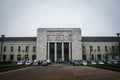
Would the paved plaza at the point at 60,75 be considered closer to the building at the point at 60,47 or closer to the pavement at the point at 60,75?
the pavement at the point at 60,75

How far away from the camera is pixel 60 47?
58344mm

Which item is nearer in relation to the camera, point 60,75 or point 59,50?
point 60,75

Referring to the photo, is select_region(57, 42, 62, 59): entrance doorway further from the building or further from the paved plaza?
the paved plaza

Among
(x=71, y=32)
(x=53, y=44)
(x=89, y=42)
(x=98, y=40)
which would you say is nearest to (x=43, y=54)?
(x=53, y=44)

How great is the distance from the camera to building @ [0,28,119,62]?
188ft

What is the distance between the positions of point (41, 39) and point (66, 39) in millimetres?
10847

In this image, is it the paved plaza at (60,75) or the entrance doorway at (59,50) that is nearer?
the paved plaza at (60,75)

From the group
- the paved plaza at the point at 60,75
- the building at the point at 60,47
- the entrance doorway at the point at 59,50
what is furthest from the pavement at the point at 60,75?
Result: the entrance doorway at the point at 59,50

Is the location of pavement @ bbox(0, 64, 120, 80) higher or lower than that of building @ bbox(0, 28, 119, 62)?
lower

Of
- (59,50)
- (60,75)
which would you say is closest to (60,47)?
(59,50)

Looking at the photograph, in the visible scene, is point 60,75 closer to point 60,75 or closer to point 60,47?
A: point 60,75

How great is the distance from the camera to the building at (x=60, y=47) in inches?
2261

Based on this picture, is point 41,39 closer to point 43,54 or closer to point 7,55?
point 43,54

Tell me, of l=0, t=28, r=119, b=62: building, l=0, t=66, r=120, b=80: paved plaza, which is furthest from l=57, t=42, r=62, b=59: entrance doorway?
l=0, t=66, r=120, b=80: paved plaza
